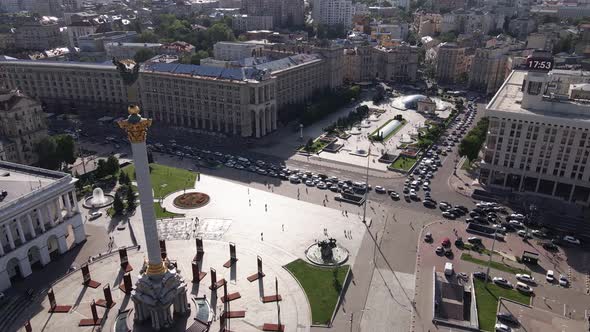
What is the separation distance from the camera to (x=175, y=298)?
71.1 m

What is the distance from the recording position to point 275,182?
125 metres

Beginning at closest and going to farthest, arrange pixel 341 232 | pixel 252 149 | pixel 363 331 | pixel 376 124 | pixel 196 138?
pixel 363 331
pixel 341 232
pixel 252 149
pixel 196 138
pixel 376 124

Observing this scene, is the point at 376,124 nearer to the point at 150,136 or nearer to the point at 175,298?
the point at 150,136

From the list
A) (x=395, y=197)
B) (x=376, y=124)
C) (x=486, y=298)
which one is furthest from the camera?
(x=376, y=124)

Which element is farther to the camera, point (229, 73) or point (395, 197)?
point (229, 73)

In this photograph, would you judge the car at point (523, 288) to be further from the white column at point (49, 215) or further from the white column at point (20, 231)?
the white column at point (20, 231)

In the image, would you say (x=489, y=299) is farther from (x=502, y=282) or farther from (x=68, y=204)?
(x=68, y=204)

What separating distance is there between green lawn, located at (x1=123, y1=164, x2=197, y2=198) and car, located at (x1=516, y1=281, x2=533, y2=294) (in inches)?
3199

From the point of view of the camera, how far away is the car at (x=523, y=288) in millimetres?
78150

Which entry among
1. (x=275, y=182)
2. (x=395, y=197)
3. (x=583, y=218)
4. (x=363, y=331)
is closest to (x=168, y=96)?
(x=275, y=182)

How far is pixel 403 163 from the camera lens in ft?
451

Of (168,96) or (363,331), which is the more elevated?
(168,96)

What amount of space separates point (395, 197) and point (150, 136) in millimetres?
94406

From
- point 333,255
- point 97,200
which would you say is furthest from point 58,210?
point 333,255
